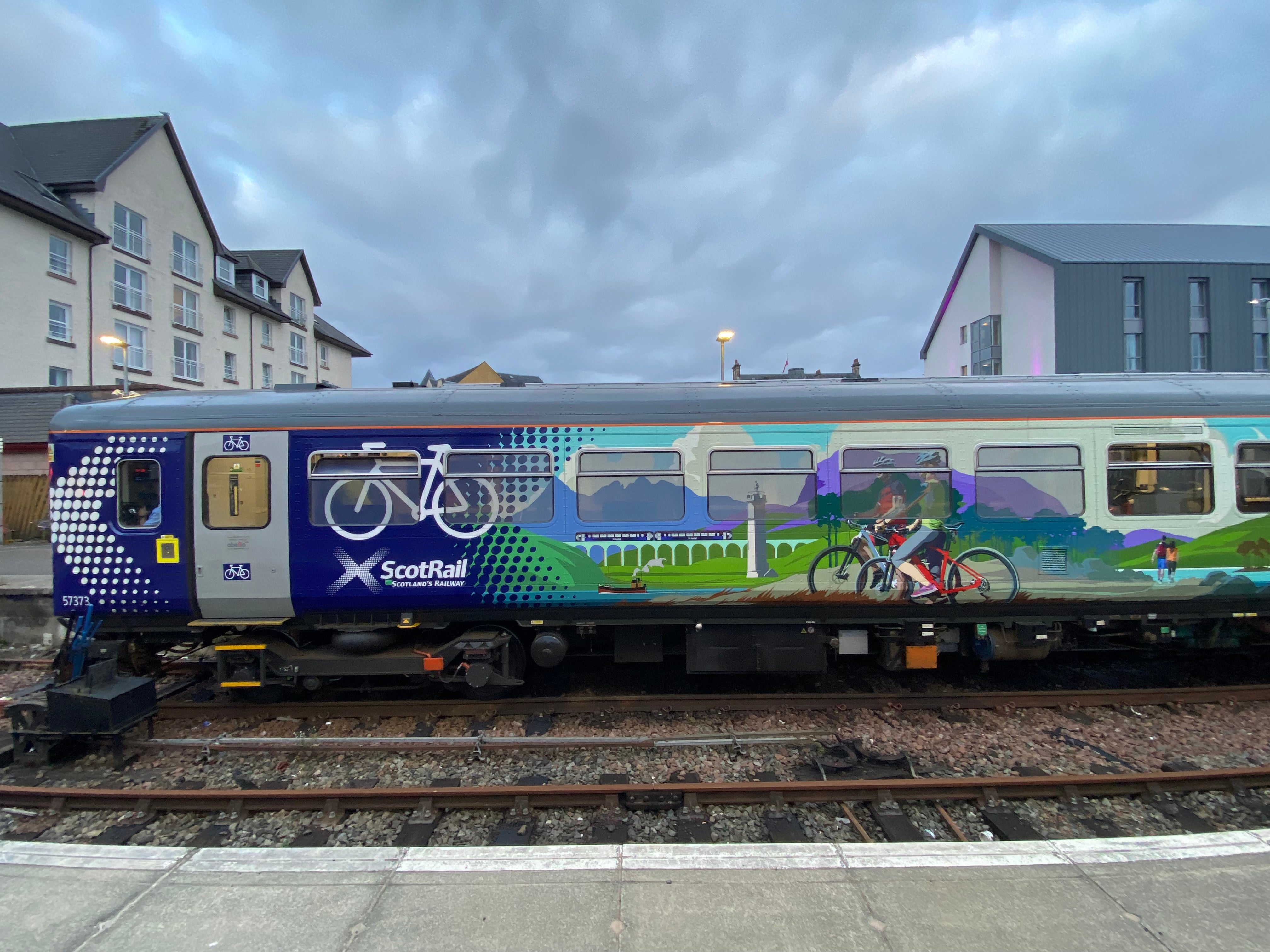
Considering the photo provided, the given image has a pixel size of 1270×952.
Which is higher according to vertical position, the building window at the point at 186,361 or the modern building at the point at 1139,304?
the modern building at the point at 1139,304

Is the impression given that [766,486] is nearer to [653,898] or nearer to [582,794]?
[582,794]

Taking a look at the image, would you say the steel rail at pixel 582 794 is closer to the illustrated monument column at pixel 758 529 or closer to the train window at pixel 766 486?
the illustrated monument column at pixel 758 529

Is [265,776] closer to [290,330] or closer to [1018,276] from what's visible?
[290,330]

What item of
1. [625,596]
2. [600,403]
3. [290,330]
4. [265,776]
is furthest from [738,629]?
[290,330]

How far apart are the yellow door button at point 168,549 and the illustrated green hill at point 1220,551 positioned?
9.66 m

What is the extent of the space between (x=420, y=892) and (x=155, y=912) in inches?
59.7

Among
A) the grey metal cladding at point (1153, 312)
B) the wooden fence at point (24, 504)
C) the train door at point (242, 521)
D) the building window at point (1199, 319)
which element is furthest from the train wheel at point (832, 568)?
the building window at point (1199, 319)

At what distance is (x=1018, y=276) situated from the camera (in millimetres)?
39031

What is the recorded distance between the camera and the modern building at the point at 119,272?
2169 centimetres

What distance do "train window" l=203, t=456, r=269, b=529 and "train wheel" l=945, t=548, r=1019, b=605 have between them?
7206 millimetres

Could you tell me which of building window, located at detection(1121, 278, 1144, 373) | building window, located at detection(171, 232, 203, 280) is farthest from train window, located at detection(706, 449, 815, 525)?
building window, located at detection(1121, 278, 1144, 373)

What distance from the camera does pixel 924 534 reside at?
592 centimetres

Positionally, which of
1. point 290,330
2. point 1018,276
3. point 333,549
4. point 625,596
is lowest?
point 625,596

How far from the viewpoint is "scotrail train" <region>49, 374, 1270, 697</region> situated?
19.3 ft
